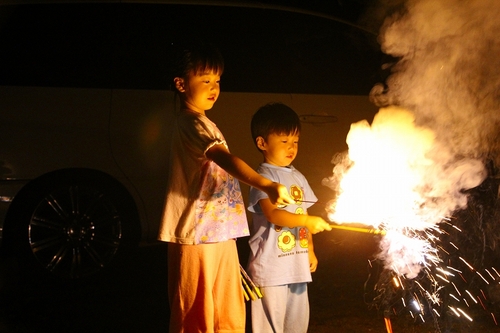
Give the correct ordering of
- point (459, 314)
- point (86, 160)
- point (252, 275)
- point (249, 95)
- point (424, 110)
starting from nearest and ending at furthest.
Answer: point (252, 275)
point (424, 110)
point (459, 314)
point (86, 160)
point (249, 95)

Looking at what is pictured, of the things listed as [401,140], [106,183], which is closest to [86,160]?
[106,183]

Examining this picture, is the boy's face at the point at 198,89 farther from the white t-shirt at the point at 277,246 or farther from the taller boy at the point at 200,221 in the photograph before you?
the white t-shirt at the point at 277,246

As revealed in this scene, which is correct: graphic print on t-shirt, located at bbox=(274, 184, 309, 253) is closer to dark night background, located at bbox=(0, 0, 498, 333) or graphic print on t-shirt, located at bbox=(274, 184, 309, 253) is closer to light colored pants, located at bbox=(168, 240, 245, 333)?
light colored pants, located at bbox=(168, 240, 245, 333)

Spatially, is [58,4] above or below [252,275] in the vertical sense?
above

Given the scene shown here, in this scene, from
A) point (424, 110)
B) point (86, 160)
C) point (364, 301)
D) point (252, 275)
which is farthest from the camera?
point (86, 160)

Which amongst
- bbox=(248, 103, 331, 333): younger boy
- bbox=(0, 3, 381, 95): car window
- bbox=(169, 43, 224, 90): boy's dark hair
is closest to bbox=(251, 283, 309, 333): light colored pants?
bbox=(248, 103, 331, 333): younger boy

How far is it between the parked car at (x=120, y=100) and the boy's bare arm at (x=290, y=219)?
83.9 inches

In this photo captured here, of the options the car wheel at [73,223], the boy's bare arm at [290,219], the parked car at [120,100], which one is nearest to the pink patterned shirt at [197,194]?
the boy's bare arm at [290,219]

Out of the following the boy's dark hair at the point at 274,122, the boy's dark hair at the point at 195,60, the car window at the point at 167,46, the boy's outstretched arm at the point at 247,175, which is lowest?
the boy's outstretched arm at the point at 247,175

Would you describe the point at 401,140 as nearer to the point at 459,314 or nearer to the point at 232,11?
the point at 459,314

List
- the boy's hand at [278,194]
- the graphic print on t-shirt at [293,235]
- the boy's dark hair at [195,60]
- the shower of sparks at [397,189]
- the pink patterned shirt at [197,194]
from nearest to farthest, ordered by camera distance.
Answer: the boy's hand at [278,194], the pink patterned shirt at [197,194], the boy's dark hair at [195,60], the shower of sparks at [397,189], the graphic print on t-shirt at [293,235]

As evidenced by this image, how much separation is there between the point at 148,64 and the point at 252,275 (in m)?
2.61

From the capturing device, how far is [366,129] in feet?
10.7

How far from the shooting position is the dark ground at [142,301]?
382 centimetres
